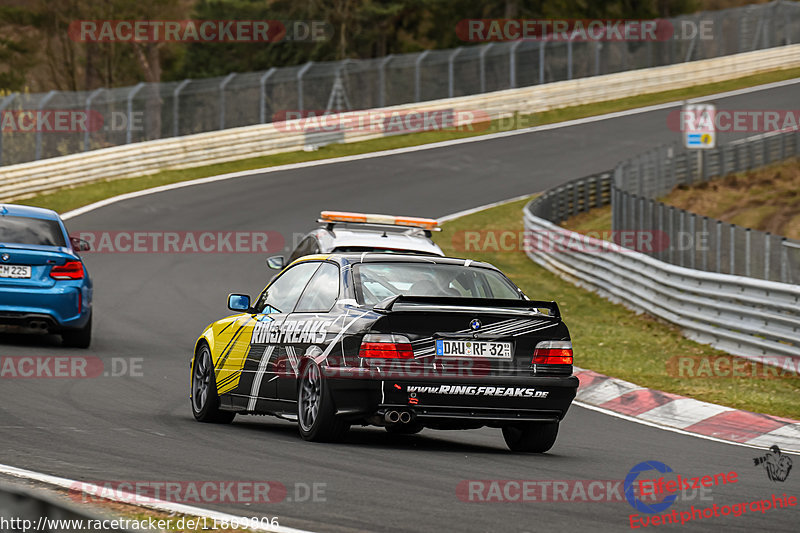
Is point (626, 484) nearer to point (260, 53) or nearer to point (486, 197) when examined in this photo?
point (486, 197)

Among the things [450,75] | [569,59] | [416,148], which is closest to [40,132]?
[416,148]

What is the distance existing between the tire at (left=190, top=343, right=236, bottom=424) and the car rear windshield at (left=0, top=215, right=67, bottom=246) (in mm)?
4668

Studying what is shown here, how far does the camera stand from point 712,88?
49938 millimetres

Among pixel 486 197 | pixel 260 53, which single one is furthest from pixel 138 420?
pixel 260 53

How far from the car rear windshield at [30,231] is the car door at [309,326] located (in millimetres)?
6067

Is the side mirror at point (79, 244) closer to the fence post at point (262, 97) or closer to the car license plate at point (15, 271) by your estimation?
the car license plate at point (15, 271)

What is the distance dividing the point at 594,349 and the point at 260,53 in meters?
53.9

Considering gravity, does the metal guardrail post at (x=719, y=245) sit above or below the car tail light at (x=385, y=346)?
below

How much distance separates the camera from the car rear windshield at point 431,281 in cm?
912

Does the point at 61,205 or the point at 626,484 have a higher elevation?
the point at 626,484

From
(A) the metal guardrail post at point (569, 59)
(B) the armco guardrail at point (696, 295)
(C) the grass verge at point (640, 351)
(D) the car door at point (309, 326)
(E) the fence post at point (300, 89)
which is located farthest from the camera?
(A) the metal guardrail post at point (569, 59)

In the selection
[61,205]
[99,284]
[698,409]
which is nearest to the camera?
[698,409]

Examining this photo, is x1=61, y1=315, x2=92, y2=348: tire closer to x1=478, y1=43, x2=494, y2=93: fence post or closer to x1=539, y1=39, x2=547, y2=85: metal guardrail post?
x1=478, y1=43, x2=494, y2=93: fence post

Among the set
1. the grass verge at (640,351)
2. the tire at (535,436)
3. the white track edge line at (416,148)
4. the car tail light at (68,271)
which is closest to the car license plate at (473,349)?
the tire at (535,436)
